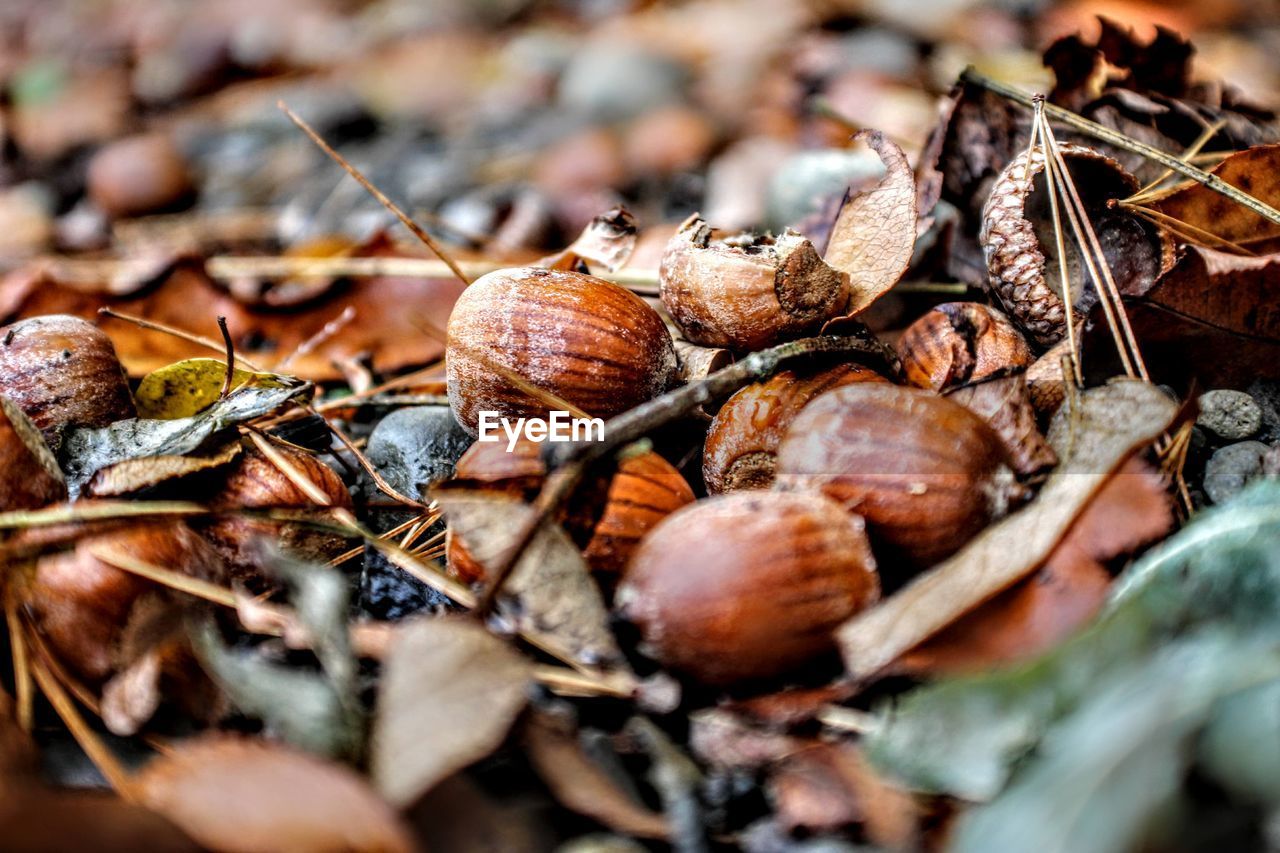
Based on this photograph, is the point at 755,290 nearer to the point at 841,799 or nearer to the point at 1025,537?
the point at 1025,537

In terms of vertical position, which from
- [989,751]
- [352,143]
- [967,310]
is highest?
[967,310]

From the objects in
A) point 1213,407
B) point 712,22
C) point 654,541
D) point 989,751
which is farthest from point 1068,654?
point 712,22

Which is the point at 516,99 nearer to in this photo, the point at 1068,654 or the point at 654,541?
the point at 654,541

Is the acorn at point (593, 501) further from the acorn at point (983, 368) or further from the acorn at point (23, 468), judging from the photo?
the acorn at point (23, 468)

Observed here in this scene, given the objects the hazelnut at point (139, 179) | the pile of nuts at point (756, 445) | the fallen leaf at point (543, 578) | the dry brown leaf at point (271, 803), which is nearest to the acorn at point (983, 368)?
the pile of nuts at point (756, 445)

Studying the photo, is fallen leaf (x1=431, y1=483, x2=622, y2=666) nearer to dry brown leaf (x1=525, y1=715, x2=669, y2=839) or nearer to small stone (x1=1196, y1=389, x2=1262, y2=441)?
dry brown leaf (x1=525, y1=715, x2=669, y2=839)

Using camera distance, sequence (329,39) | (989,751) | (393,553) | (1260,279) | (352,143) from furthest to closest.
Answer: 1. (329,39)
2. (352,143)
3. (1260,279)
4. (393,553)
5. (989,751)
